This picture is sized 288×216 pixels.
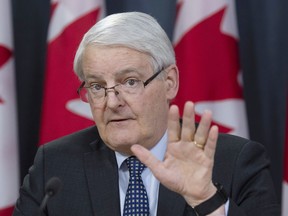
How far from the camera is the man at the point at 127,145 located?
1700mm

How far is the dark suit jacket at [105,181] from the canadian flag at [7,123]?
592mm

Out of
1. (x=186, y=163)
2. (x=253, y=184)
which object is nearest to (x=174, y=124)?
(x=186, y=163)

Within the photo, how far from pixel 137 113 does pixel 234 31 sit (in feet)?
3.08

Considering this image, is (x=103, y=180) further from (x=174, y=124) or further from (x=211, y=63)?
(x=211, y=63)

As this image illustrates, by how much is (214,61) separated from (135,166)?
0.83 meters

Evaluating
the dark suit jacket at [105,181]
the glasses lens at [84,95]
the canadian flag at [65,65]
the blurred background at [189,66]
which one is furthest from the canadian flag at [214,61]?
the glasses lens at [84,95]

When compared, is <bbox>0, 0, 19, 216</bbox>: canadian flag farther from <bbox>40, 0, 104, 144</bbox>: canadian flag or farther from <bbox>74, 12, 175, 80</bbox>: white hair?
<bbox>74, 12, 175, 80</bbox>: white hair

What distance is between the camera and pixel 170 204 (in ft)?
5.71

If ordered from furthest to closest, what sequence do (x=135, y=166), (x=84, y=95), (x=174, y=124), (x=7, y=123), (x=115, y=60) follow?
(x=7, y=123)
(x=84, y=95)
(x=135, y=166)
(x=115, y=60)
(x=174, y=124)

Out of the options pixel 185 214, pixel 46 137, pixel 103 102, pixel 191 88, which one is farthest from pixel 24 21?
pixel 185 214

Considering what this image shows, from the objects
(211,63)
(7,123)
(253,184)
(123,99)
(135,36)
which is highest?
(135,36)

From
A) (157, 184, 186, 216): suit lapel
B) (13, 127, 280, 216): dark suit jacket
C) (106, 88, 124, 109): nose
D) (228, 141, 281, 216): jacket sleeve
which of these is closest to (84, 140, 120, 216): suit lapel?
(13, 127, 280, 216): dark suit jacket

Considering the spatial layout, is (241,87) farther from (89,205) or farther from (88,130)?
(89,205)

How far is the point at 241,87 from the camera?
251 cm
